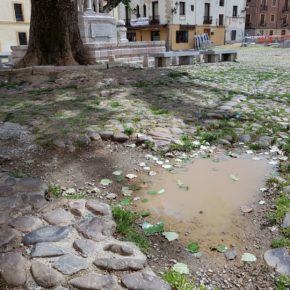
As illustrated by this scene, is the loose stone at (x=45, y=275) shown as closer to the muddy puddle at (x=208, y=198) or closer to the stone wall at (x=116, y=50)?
the muddy puddle at (x=208, y=198)

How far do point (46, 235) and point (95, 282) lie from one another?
590 mm

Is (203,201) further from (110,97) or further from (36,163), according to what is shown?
(110,97)

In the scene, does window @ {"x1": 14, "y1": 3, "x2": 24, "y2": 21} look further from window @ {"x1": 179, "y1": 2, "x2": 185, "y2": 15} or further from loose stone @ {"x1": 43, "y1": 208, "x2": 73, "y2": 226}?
loose stone @ {"x1": 43, "y1": 208, "x2": 73, "y2": 226}

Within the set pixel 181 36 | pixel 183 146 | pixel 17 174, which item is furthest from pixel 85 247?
pixel 181 36

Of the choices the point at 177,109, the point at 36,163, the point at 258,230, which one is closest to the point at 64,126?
the point at 36,163

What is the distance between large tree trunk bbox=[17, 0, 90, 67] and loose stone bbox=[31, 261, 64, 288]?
308 inches

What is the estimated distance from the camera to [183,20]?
1644 inches

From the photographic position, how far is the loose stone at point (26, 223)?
2.44 m

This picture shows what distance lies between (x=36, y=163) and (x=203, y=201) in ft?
5.80

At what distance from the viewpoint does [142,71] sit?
9.51m

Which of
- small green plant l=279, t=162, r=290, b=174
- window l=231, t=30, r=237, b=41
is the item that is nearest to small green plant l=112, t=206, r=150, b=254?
small green plant l=279, t=162, r=290, b=174

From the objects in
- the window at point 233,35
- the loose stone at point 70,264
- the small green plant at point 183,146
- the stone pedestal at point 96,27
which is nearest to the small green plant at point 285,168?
the small green plant at point 183,146

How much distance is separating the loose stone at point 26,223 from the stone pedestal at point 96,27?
47.0 feet

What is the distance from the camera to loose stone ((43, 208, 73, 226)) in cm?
256
